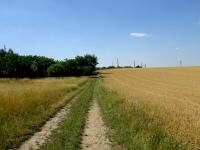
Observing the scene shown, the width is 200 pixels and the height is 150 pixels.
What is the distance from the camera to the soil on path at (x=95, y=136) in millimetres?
11297

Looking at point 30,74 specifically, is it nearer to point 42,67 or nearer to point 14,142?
point 42,67

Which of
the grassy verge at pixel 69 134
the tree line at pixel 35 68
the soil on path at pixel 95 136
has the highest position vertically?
the tree line at pixel 35 68

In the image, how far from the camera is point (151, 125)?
13.4 meters

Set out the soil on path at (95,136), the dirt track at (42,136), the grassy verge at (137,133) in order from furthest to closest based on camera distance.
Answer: the dirt track at (42,136)
the soil on path at (95,136)
the grassy verge at (137,133)

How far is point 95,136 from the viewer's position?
42.3ft

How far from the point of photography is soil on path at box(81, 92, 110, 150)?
11.3 meters

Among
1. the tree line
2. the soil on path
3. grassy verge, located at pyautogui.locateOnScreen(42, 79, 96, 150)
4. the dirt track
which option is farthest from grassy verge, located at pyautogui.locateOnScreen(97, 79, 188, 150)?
the tree line

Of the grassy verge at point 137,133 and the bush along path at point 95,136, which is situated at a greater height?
the grassy verge at point 137,133

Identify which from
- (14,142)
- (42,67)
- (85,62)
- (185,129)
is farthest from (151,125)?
(85,62)

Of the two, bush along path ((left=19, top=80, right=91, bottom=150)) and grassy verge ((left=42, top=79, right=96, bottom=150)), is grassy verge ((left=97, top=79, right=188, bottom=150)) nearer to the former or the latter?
grassy verge ((left=42, top=79, right=96, bottom=150))

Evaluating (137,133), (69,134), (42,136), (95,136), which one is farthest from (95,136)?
(42,136)

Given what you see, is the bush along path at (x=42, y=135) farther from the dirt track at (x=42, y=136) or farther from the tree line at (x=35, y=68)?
the tree line at (x=35, y=68)

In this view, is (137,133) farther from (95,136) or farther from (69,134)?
(69,134)

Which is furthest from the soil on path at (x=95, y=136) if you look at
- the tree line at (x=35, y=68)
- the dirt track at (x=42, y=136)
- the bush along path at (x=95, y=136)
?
the tree line at (x=35, y=68)
